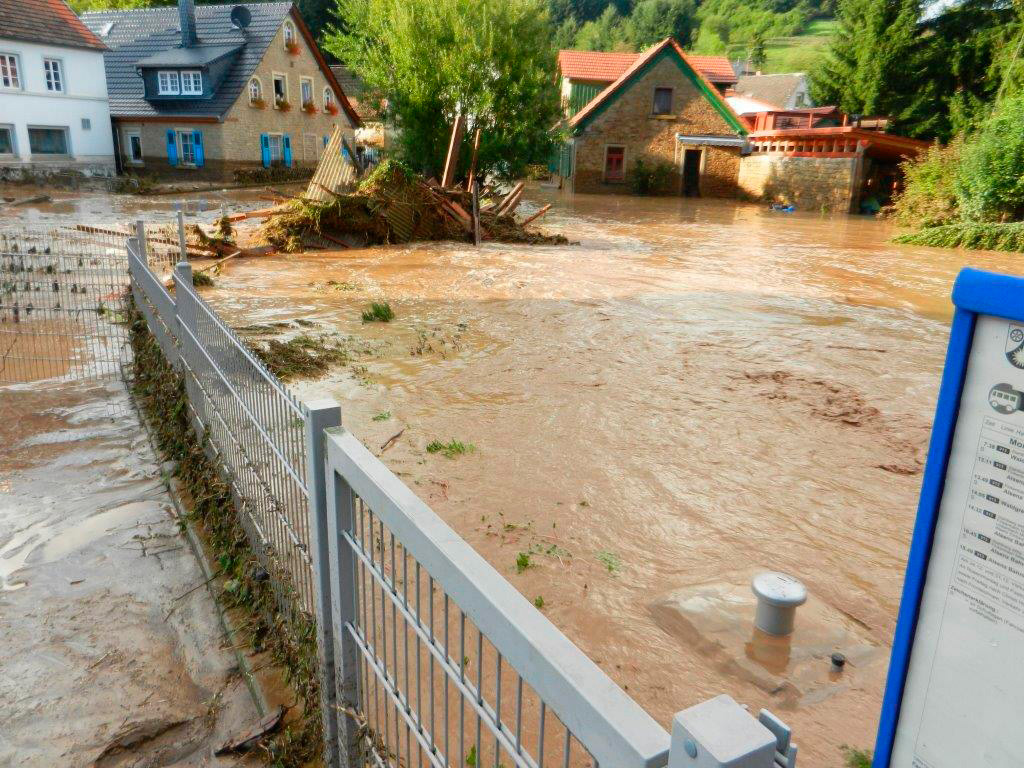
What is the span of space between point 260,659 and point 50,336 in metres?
7.37

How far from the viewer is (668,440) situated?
23.5 ft

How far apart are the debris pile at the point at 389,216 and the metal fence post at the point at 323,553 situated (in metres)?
15.6

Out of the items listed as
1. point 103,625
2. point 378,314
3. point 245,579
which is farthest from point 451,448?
point 378,314

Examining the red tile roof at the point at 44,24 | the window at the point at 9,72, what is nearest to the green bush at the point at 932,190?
the red tile roof at the point at 44,24

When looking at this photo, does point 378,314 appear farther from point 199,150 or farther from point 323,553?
point 199,150

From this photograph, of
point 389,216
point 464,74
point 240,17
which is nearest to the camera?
point 389,216

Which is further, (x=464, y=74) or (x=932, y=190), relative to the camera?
(x=932, y=190)

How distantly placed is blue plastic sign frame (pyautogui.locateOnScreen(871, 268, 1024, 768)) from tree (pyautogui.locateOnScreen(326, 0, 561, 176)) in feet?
81.9

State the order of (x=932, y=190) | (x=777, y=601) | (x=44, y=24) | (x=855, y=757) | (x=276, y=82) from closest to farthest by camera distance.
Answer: (x=855, y=757) → (x=777, y=601) → (x=932, y=190) → (x=44, y=24) → (x=276, y=82)

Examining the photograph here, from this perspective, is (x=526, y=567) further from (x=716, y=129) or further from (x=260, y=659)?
(x=716, y=129)

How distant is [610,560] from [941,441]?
11.6 ft

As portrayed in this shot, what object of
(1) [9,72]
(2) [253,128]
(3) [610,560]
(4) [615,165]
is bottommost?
(3) [610,560]

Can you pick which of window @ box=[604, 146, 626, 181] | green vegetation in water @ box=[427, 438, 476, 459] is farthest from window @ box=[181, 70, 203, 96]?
green vegetation in water @ box=[427, 438, 476, 459]

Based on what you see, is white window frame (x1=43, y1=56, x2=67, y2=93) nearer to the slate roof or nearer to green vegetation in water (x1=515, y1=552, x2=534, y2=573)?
green vegetation in water (x1=515, y1=552, x2=534, y2=573)
